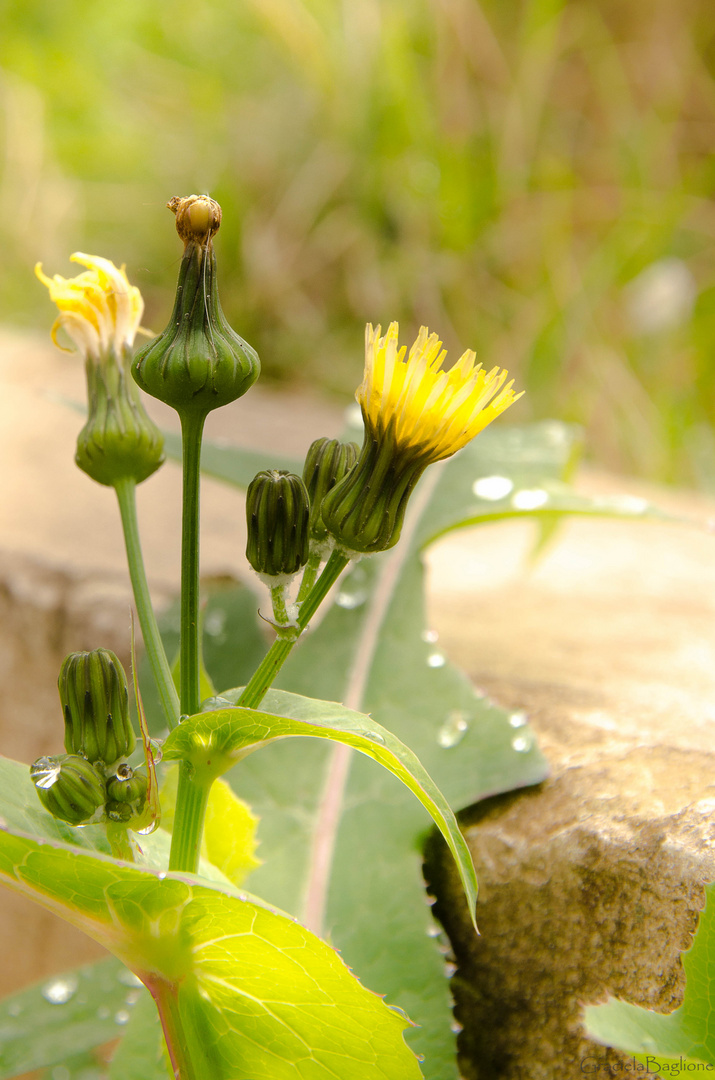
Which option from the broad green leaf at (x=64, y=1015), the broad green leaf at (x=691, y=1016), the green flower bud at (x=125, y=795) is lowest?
the broad green leaf at (x=691, y=1016)

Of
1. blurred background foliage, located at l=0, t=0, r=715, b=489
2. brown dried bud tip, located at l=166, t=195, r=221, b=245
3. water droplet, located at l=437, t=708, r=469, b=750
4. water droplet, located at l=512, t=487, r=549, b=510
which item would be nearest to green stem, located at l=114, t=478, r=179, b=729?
brown dried bud tip, located at l=166, t=195, r=221, b=245

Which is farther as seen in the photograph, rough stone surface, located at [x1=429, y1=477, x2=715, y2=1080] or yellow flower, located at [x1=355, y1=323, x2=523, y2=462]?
rough stone surface, located at [x1=429, y1=477, x2=715, y2=1080]

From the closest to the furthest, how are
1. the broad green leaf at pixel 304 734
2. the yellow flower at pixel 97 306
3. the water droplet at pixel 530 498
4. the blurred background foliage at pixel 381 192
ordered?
the broad green leaf at pixel 304 734
the yellow flower at pixel 97 306
the water droplet at pixel 530 498
the blurred background foliage at pixel 381 192

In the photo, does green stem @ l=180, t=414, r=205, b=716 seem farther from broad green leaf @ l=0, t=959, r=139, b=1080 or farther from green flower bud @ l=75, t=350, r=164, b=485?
broad green leaf @ l=0, t=959, r=139, b=1080

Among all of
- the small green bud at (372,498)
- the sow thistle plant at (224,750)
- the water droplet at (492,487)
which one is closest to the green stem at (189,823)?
the sow thistle plant at (224,750)

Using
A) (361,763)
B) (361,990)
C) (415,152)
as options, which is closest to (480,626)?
(361,763)

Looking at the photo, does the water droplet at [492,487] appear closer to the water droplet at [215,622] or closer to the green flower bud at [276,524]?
the water droplet at [215,622]
